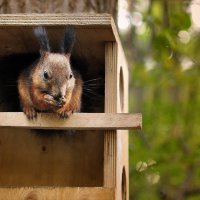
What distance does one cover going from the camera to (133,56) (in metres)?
7.87

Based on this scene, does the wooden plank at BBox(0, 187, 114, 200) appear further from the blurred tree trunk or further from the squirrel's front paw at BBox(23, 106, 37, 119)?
the blurred tree trunk

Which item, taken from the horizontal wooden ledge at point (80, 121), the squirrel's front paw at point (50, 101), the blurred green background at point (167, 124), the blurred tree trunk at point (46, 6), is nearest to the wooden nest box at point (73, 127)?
the horizontal wooden ledge at point (80, 121)

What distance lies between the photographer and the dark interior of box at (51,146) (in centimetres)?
394

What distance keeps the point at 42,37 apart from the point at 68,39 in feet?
0.44

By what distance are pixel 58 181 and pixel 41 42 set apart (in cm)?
98

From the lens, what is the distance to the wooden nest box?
126 inches

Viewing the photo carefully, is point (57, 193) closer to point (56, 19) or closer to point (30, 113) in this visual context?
point (30, 113)

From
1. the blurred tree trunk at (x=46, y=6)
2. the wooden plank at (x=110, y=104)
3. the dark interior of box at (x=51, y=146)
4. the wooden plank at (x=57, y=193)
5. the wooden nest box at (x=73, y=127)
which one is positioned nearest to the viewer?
the wooden plank at (x=57, y=193)

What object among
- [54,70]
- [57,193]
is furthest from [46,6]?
[57,193]

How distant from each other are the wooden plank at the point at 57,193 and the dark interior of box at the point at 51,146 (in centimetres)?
81

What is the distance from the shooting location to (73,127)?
322 cm

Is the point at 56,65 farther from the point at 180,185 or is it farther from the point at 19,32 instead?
the point at 180,185

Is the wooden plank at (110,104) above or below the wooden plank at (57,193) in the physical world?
above

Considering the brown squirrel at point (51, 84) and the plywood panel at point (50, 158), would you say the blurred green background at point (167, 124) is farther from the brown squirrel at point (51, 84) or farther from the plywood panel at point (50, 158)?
the brown squirrel at point (51, 84)
